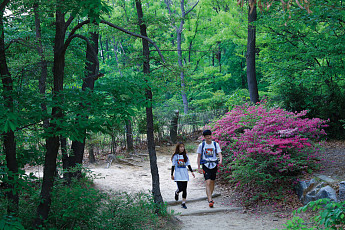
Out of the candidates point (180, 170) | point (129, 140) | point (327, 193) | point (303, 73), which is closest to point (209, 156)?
point (180, 170)

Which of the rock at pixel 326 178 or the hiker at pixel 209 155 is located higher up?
the hiker at pixel 209 155

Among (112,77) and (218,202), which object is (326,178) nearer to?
(218,202)

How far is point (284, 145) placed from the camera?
692 centimetres

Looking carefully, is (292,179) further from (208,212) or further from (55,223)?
(55,223)

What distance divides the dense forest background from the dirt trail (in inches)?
40.0

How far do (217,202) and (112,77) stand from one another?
14.9 feet

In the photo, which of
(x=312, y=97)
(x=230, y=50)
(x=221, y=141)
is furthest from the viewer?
(x=230, y=50)

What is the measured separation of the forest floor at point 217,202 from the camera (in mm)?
5812

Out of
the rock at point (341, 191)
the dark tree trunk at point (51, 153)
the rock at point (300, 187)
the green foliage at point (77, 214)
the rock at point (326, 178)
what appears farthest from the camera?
the rock at point (300, 187)

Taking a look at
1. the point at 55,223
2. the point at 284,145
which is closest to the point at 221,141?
the point at 284,145

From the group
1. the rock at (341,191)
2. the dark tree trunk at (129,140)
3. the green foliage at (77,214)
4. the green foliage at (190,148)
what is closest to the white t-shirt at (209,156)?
the green foliage at (77,214)

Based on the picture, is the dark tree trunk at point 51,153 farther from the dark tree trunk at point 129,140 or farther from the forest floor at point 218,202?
the dark tree trunk at point 129,140

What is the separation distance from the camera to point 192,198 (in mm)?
7594

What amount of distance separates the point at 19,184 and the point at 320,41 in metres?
9.04
